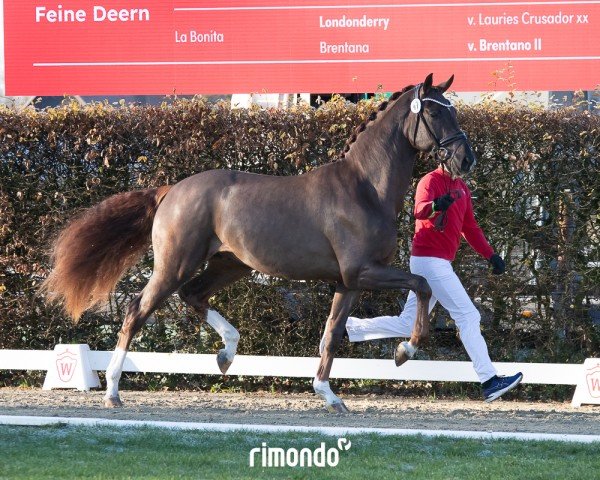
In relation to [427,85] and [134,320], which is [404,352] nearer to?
[427,85]

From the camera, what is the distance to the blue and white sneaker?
714cm

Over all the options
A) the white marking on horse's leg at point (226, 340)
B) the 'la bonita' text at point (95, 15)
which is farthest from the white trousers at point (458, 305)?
the 'la bonita' text at point (95, 15)

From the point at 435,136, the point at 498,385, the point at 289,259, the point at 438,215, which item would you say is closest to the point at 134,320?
the point at 289,259

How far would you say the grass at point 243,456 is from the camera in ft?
16.8

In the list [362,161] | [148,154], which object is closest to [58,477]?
[362,161]

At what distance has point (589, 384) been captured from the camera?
307 inches

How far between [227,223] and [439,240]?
1.53 meters

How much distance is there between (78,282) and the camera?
7.81 m

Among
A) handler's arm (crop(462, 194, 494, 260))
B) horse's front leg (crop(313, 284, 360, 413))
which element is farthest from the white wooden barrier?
handler's arm (crop(462, 194, 494, 260))

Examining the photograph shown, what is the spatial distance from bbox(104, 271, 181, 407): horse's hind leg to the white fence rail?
0.88 m

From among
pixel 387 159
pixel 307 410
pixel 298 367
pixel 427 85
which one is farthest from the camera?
pixel 298 367

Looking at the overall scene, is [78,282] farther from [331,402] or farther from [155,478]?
[155,478]

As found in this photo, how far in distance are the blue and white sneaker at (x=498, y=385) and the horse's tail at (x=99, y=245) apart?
278cm

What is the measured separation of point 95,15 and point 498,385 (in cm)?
540
